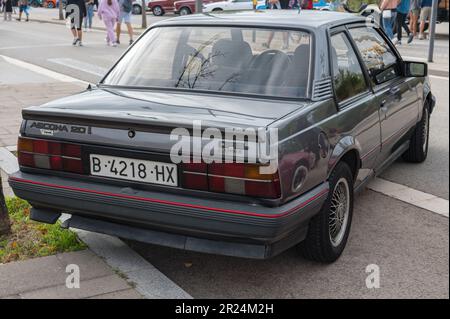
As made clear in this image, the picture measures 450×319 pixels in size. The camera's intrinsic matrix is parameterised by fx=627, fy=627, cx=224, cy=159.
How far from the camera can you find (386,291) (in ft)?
11.5

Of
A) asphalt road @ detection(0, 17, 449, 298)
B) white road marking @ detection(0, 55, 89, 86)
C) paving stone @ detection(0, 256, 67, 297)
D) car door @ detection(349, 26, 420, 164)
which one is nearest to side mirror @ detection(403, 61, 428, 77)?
car door @ detection(349, 26, 420, 164)

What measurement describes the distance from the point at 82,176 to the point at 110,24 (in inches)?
593

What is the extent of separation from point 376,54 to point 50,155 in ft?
8.93

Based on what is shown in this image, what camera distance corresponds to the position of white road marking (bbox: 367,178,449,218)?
Result: 16.2ft

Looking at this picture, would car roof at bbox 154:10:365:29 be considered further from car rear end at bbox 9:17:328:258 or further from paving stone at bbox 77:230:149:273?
paving stone at bbox 77:230:149:273

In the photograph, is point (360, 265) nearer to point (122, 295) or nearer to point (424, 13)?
point (122, 295)

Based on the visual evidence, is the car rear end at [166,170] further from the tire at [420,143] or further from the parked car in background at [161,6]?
the parked car in background at [161,6]

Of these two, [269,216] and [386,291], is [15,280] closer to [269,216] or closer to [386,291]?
[269,216]

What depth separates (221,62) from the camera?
409cm

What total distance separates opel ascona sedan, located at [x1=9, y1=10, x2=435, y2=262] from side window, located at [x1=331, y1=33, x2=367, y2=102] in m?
0.01

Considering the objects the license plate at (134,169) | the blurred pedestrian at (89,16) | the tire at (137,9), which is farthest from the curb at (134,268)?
the tire at (137,9)

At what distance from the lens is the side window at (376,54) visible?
15.5 ft

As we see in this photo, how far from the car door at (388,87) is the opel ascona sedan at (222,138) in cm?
5

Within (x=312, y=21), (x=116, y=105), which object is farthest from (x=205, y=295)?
(x=312, y=21)
